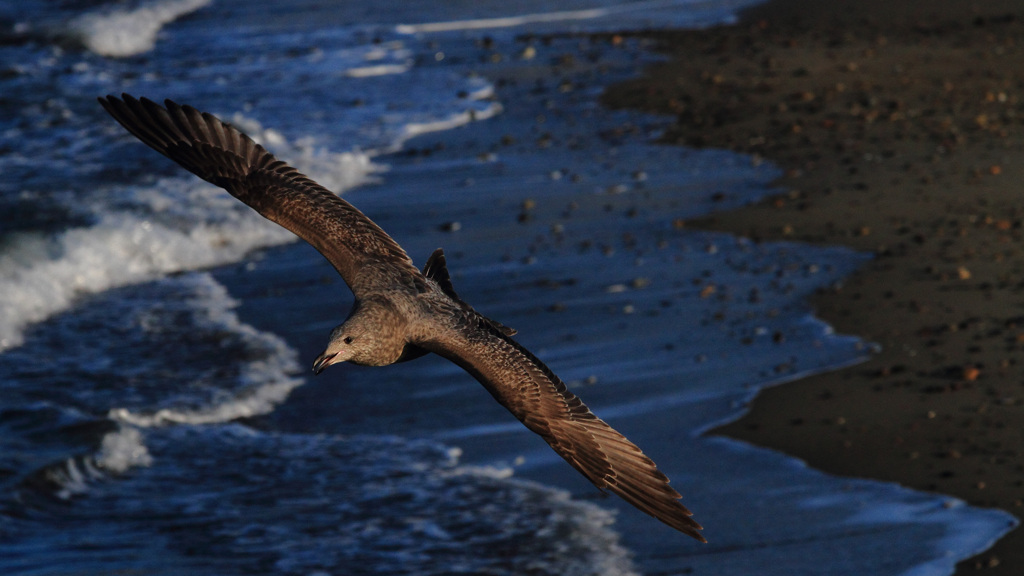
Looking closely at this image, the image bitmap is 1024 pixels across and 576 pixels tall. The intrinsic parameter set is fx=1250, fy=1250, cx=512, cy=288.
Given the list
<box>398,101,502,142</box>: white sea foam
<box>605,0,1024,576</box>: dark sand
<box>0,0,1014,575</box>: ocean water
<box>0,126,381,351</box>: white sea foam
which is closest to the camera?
<box>0,0,1014,575</box>: ocean water

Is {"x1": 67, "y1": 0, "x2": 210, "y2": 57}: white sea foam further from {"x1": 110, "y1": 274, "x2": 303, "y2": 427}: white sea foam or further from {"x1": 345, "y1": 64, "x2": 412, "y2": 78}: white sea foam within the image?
{"x1": 110, "y1": 274, "x2": 303, "y2": 427}: white sea foam

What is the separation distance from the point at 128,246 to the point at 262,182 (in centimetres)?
621

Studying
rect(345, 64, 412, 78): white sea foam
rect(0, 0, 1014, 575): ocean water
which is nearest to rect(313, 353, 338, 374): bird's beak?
rect(0, 0, 1014, 575): ocean water

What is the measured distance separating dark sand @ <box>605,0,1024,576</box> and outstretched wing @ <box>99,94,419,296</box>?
9.30 feet

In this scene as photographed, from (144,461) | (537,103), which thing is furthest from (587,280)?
(537,103)

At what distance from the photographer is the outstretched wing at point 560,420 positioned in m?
5.42

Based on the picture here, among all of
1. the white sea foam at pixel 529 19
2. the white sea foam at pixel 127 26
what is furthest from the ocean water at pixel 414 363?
the white sea foam at pixel 127 26

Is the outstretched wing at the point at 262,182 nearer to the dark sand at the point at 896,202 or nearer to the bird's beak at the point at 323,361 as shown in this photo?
the bird's beak at the point at 323,361

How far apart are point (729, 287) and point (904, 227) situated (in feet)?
6.01

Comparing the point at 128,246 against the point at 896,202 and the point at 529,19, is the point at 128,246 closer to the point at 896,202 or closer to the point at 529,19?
the point at 896,202

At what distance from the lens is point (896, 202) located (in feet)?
37.1

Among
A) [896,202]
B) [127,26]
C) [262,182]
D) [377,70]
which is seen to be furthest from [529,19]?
[262,182]

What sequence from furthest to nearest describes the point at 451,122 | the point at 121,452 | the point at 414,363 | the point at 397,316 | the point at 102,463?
the point at 451,122 < the point at 414,363 < the point at 121,452 < the point at 102,463 < the point at 397,316

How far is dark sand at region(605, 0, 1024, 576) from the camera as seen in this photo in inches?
297
